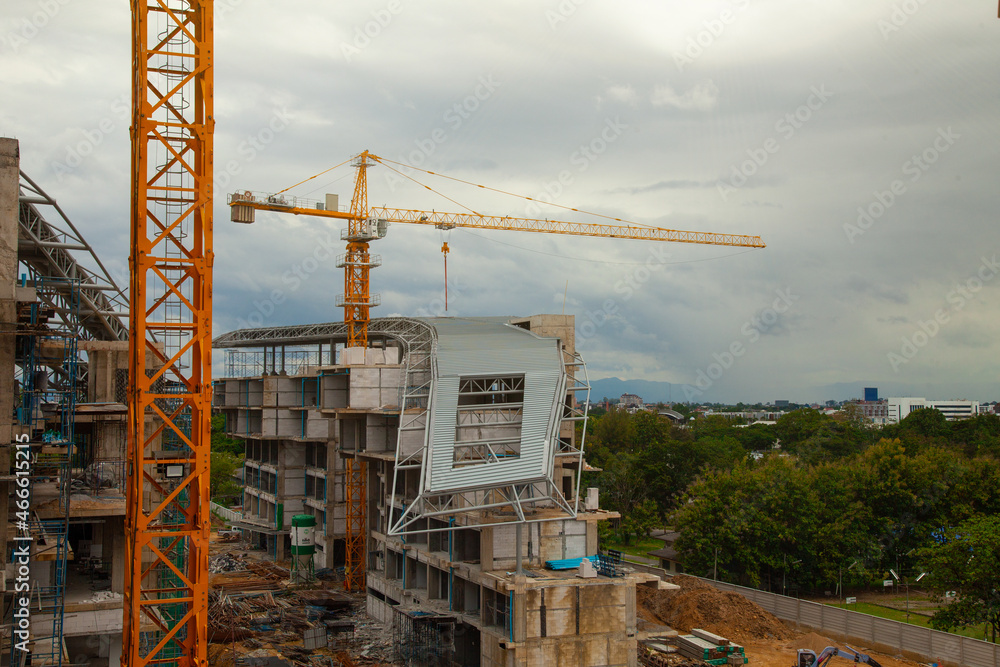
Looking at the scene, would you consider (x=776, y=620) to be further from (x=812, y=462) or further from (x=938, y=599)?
(x=812, y=462)

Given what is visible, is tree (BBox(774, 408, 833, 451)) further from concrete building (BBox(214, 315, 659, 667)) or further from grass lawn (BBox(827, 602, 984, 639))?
concrete building (BBox(214, 315, 659, 667))

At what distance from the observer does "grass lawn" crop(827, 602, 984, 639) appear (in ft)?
157

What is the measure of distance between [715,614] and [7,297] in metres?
38.5

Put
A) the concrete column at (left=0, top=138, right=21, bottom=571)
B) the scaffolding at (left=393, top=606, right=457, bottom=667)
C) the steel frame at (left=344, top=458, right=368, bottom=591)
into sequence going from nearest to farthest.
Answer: the concrete column at (left=0, top=138, right=21, bottom=571), the scaffolding at (left=393, top=606, right=457, bottom=667), the steel frame at (left=344, top=458, right=368, bottom=591)

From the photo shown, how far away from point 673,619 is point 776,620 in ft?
18.3

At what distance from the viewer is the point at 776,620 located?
4828cm

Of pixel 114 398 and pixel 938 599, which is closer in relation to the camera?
pixel 114 398

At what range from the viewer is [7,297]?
25188 millimetres

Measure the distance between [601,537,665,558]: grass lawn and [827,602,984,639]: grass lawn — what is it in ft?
62.4

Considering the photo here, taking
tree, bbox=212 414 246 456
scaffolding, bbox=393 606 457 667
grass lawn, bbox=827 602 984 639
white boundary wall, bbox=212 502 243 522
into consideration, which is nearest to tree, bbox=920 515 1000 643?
grass lawn, bbox=827 602 984 639

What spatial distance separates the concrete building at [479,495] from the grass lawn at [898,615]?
19393 millimetres

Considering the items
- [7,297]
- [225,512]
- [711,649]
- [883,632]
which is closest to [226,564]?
[225,512]

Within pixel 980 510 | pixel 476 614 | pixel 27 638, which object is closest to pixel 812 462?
pixel 980 510

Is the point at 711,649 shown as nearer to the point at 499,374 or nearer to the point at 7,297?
the point at 499,374
